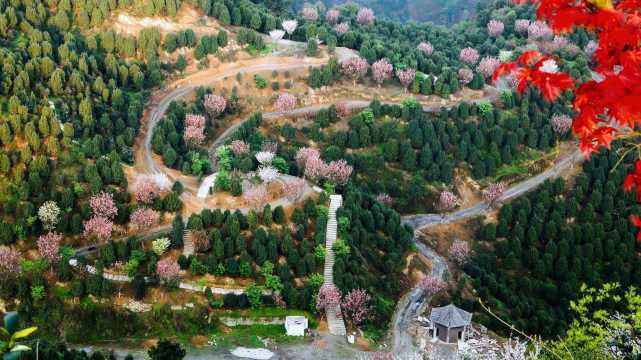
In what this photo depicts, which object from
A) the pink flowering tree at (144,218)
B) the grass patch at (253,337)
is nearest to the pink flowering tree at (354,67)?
the pink flowering tree at (144,218)

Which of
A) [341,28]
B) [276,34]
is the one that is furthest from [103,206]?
[341,28]

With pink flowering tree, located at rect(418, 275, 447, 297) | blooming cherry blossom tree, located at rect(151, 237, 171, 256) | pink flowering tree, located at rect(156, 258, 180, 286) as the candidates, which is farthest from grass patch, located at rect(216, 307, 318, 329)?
pink flowering tree, located at rect(418, 275, 447, 297)

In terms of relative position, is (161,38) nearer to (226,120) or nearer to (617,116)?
(226,120)

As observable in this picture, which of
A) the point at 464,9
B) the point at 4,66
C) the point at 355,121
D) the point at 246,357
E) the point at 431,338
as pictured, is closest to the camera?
the point at 246,357

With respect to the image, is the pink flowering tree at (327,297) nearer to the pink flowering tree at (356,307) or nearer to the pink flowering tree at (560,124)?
the pink flowering tree at (356,307)

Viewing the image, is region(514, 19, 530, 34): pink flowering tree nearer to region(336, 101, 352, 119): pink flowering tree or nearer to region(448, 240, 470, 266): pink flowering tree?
region(336, 101, 352, 119): pink flowering tree

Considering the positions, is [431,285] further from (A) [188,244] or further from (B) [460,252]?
(A) [188,244]

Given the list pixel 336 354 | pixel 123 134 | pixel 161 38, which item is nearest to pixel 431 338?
pixel 336 354
